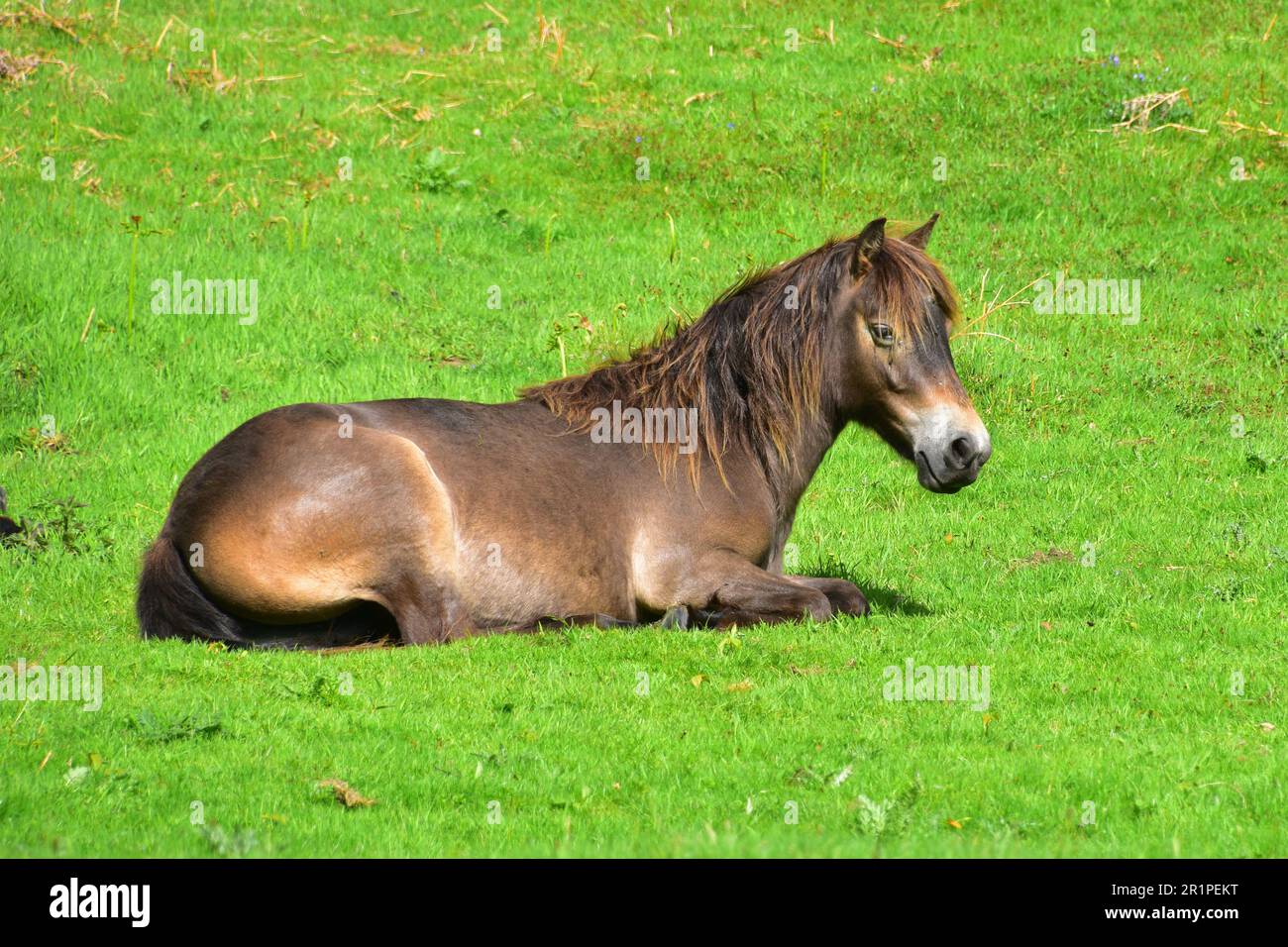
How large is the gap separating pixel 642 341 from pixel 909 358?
5.18 meters

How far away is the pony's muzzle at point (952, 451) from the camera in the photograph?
317 inches

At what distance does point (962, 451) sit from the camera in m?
8.10

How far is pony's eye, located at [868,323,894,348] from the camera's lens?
8.37 meters

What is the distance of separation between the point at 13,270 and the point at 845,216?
8.49 metres

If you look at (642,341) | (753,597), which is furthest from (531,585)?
(642,341)

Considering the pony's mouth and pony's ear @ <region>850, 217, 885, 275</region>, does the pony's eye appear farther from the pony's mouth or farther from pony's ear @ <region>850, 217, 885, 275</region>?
the pony's mouth

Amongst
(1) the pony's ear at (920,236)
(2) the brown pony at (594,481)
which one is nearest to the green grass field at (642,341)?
(2) the brown pony at (594,481)

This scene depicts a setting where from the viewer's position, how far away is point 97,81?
58.9ft

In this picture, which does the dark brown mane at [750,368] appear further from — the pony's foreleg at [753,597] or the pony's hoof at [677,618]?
the pony's hoof at [677,618]

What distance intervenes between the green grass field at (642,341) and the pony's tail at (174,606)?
25 cm

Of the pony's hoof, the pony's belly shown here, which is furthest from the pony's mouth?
the pony's belly

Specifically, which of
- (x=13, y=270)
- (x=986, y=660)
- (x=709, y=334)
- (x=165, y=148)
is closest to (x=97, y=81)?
(x=165, y=148)

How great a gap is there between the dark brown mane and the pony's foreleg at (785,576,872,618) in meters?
0.72

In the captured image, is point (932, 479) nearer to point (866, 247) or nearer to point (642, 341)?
point (866, 247)
